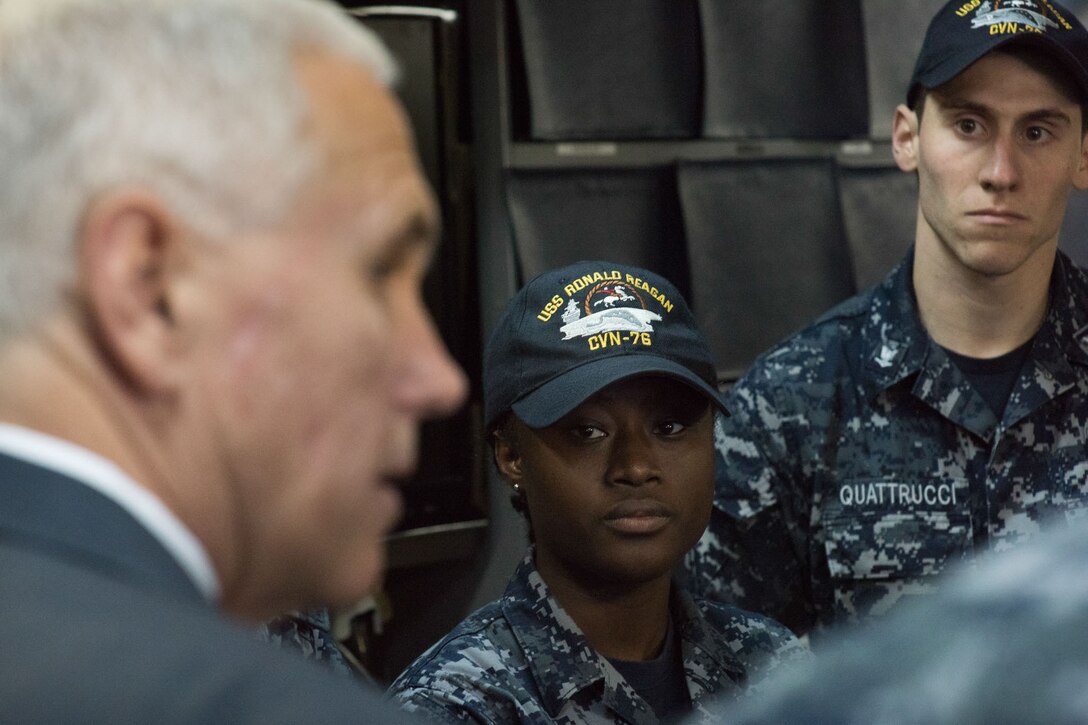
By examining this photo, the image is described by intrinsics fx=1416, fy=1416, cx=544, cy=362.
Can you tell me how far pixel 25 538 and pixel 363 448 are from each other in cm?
15

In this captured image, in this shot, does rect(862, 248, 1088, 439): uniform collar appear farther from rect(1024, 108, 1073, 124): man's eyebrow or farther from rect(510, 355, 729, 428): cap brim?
rect(510, 355, 729, 428): cap brim

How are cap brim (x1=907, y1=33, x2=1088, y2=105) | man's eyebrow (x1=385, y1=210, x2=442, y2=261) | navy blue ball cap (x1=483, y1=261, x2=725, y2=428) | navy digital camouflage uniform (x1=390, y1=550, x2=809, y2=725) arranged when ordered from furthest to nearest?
cap brim (x1=907, y1=33, x2=1088, y2=105) < navy blue ball cap (x1=483, y1=261, x2=725, y2=428) < navy digital camouflage uniform (x1=390, y1=550, x2=809, y2=725) < man's eyebrow (x1=385, y1=210, x2=442, y2=261)

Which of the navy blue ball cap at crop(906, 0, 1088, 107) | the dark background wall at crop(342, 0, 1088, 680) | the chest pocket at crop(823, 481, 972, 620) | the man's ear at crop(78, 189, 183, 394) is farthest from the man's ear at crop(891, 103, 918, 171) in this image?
the man's ear at crop(78, 189, 183, 394)

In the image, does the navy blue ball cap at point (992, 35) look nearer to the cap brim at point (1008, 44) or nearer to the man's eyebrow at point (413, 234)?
the cap brim at point (1008, 44)

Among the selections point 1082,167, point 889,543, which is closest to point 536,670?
point 889,543

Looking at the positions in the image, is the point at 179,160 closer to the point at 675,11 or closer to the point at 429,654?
the point at 429,654

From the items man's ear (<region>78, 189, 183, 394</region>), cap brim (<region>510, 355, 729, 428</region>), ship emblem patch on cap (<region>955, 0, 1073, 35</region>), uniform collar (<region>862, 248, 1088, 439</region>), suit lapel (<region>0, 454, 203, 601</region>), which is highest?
ship emblem patch on cap (<region>955, 0, 1073, 35</region>)

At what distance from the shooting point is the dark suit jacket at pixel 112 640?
435 mm

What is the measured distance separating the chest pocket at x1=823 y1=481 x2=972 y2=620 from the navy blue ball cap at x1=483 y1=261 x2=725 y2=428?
1.73ft

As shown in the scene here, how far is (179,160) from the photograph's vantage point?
0.55m

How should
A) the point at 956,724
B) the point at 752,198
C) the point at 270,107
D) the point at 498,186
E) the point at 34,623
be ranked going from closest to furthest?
1. the point at 956,724
2. the point at 34,623
3. the point at 270,107
4. the point at 498,186
5. the point at 752,198

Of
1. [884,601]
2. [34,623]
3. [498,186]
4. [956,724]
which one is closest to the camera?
[956,724]

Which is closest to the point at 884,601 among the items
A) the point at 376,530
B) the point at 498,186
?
the point at 498,186

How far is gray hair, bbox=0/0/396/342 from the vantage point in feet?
1.80
